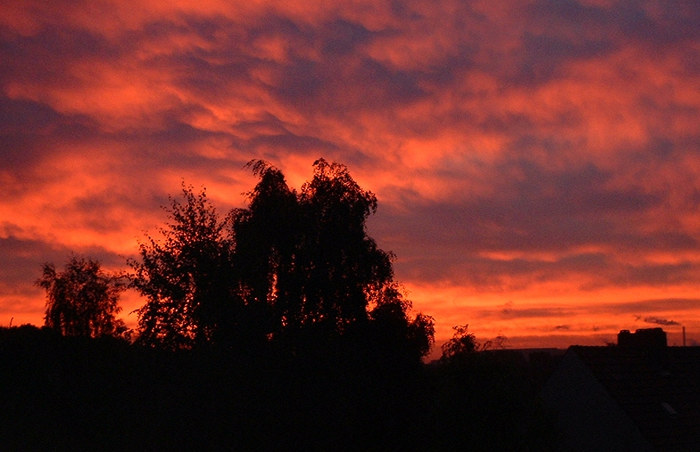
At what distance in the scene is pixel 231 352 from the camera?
33.8m

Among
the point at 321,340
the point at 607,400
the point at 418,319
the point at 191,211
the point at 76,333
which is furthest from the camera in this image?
the point at 76,333

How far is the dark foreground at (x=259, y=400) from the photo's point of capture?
2978 cm

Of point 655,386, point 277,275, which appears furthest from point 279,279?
point 655,386

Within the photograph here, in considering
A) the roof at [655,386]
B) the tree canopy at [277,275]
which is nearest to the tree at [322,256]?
the tree canopy at [277,275]

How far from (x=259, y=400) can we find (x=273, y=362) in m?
1.84

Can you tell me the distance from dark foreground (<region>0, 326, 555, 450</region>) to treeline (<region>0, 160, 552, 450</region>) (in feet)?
0.26

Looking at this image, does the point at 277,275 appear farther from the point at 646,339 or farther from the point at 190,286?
the point at 646,339

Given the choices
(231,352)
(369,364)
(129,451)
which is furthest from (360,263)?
(129,451)

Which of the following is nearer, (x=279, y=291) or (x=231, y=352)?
(x=231, y=352)

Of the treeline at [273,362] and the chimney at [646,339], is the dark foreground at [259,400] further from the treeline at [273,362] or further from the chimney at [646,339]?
the chimney at [646,339]

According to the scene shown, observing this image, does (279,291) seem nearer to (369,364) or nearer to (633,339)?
(369,364)

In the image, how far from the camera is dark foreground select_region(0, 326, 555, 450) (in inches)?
1172

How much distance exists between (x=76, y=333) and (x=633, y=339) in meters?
41.5

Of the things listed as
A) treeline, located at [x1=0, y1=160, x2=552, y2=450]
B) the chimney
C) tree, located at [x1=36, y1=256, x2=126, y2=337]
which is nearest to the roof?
the chimney
